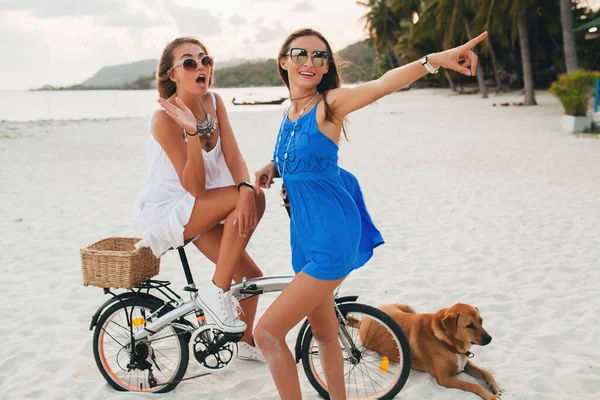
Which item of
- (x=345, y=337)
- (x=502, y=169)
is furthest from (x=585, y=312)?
(x=502, y=169)

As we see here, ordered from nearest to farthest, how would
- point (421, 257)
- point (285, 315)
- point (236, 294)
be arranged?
point (285, 315), point (236, 294), point (421, 257)

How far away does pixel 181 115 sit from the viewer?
2.57 m

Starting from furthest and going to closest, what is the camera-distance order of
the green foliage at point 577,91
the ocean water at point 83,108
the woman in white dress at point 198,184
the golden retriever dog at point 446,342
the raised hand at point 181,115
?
the ocean water at point 83,108, the green foliage at point 577,91, the golden retriever dog at point 446,342, the woman in white dress at point 198,184, the raised hand at point 181,115

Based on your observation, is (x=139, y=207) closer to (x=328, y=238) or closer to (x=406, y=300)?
(x=328, y=238)

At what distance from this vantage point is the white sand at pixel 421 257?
3.39 metres

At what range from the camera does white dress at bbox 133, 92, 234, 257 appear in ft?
9.17

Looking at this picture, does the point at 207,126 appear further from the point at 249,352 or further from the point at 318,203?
the point at 249,352

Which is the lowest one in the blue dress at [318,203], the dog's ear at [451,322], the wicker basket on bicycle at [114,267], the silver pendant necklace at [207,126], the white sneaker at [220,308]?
the dog's ear at [451,322]

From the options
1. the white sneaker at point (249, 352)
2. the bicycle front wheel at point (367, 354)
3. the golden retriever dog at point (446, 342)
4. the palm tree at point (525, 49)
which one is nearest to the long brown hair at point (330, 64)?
the bicycle front wheel at point (367, 354)

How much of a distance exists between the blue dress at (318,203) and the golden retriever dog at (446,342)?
74 centimetres

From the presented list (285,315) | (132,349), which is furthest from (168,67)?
(132,349)

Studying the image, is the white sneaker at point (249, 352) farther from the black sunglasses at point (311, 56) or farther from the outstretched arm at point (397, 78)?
the black sunglasses at point (311, 56)

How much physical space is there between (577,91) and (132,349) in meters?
15.4

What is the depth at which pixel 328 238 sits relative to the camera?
91.7 inches
